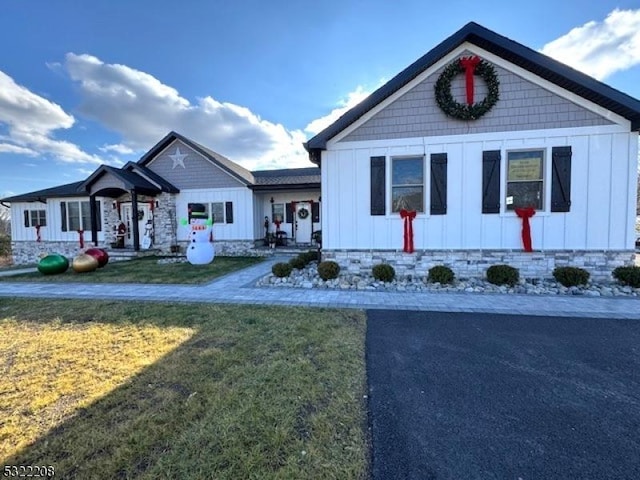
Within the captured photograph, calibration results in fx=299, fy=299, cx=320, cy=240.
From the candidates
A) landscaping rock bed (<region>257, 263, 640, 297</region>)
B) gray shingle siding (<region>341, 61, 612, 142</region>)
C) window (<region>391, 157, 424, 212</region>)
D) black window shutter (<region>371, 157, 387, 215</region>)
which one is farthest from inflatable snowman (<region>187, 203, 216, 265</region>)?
window (<region>391, 157, 424, 212</region>)

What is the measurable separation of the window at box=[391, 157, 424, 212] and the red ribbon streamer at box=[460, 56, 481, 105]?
5.77ft

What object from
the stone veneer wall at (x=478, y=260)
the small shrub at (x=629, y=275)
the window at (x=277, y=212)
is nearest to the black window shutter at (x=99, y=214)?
the window at (x=277, y=212)

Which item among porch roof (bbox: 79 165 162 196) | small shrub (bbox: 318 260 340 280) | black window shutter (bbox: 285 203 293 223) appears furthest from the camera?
black window shutter (bbox: 285 203 293 223)

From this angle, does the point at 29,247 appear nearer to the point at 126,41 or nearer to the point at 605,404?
the point at 126,41

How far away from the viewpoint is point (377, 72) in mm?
8922

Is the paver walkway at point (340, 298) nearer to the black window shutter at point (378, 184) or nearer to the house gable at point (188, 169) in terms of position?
the black window shutter at point (378, 184)

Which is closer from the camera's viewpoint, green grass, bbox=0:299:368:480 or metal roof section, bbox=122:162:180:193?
green grass, bbox=0:299:368:480

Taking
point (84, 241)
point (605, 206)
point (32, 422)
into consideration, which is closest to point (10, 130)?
point (84, 241)

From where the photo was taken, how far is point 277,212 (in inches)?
626

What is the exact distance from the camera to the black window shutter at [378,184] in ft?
24.9

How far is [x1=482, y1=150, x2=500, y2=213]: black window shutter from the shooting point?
23.4 feet

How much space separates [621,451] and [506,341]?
199 centimetres

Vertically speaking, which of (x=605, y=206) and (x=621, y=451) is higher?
(x=605, y=206)

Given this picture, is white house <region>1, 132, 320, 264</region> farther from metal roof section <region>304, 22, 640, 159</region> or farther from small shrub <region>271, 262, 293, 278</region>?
small shrub <region>271, 262, 293, 278</region>
